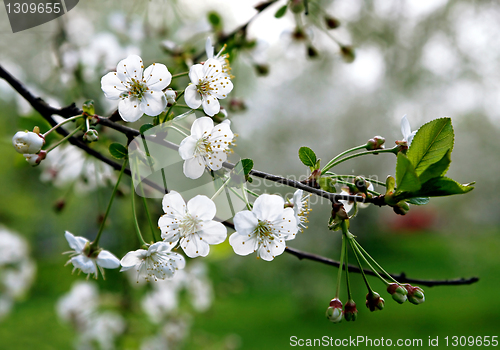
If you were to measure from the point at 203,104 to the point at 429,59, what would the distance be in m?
7.22

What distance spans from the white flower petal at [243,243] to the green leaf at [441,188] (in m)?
0.36

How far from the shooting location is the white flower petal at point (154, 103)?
2.56ft

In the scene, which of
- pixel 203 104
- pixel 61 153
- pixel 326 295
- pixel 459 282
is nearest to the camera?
pixel 203 104

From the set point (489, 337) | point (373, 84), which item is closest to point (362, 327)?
point (489, 337)

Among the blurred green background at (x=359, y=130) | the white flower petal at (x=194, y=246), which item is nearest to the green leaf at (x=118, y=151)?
the white flower petal at (x=194, y=246)

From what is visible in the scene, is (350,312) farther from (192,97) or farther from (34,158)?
(34,158)

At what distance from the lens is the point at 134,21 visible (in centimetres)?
237

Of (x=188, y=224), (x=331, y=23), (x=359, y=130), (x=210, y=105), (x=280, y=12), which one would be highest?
(x=359, y=130)

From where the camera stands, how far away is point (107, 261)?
90 centimetres

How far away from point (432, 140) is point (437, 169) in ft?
0.22

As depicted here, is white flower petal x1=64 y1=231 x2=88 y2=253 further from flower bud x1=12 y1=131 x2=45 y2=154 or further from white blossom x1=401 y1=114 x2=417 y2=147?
white blossom x1=401 y1=114 x2=417 y2=147

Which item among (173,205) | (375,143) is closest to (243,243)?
(173,205)

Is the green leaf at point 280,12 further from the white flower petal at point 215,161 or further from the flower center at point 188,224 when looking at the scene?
the flower center at point 188,224

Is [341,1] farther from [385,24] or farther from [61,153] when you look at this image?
[61,153]
